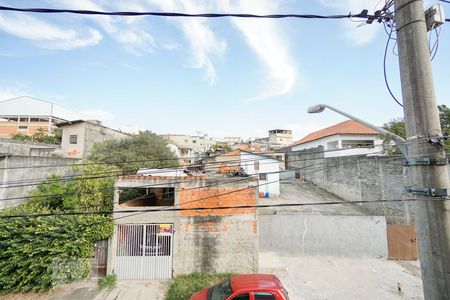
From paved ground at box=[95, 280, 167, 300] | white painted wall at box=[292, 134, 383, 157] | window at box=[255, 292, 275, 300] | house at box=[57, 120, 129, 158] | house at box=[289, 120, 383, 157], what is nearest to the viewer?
window at box=[255, 292, 275, 300]

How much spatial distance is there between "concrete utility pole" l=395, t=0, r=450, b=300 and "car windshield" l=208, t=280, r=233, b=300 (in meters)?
4.39

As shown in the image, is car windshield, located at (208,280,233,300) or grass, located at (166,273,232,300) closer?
car windshield, located at (208,280,233,300)

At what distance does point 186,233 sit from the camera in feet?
31.4

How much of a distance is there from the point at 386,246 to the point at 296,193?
33.6 ft

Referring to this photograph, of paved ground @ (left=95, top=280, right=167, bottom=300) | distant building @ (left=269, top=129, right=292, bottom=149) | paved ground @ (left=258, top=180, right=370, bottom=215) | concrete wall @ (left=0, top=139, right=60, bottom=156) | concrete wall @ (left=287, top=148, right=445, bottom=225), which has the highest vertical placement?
distant building @ (left=269, top=129, right=292, bottom=149)

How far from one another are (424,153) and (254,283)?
5065 millimetres

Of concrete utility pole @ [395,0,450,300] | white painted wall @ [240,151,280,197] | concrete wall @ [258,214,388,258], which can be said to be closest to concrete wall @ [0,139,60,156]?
white painted wall @ [240,151,280,197]

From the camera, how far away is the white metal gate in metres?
9.38

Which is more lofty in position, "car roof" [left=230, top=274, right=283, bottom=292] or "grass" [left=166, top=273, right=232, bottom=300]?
"car roof" [left=230, top=274, right=283, bottom=292]

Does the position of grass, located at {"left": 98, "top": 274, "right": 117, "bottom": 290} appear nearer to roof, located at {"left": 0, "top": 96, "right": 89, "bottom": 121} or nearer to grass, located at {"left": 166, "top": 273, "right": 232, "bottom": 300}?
grass, located at {"left": 166, "top": 273, "right": 232, "bottom": 300}

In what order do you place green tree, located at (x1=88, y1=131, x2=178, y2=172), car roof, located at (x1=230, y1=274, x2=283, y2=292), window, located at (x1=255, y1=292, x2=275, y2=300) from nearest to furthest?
1. window, located at (x1=255, y1=292, x2=275, y2=300)
2. car roof, located at (x1=230, y1=274, x2=283, y2=292)
3. green tree, located at (x1=88, y1=131, x2=178, y2=172)

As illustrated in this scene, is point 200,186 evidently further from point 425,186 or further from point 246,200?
point 425,186

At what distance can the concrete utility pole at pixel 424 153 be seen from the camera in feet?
8.39

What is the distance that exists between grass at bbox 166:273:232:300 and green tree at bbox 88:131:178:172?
8.53 m
